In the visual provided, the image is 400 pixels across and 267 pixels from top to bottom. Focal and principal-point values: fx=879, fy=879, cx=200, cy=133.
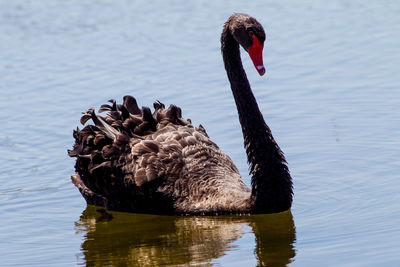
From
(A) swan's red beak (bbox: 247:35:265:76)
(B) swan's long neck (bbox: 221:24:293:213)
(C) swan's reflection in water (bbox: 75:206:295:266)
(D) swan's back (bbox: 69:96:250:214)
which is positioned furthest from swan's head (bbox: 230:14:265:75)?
(C) swan's reflection in water (bbox: 75:206:295:266)

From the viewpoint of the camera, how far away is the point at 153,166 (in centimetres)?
781

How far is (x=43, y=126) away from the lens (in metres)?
10.1

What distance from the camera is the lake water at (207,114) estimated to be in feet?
22.7

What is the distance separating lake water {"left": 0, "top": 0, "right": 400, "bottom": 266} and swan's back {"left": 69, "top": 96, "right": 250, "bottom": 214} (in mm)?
161

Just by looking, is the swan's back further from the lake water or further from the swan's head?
A: the swan's head

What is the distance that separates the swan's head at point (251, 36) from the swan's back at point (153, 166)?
3.71ft

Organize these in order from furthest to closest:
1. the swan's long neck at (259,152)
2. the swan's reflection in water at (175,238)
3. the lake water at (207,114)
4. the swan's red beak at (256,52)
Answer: the swan's long neck at (259,152), the swan's red beak at (256,52), the lake water at (207,114), the swan's reflection in water at (175,238)

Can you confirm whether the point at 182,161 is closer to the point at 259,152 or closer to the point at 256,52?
the point at 259,152

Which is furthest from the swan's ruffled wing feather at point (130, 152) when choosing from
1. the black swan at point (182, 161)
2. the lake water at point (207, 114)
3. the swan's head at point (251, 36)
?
the swan's head at point (251, 36)

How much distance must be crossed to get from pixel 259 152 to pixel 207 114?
251cm

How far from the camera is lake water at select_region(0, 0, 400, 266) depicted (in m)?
6.92

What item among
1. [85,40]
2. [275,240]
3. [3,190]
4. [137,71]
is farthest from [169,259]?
[85,40]

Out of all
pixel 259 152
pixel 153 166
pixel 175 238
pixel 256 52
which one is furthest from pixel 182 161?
pixel 256 52

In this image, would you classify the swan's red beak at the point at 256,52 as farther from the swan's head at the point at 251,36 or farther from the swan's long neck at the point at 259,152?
the swan's long neck at the point at 259,152
